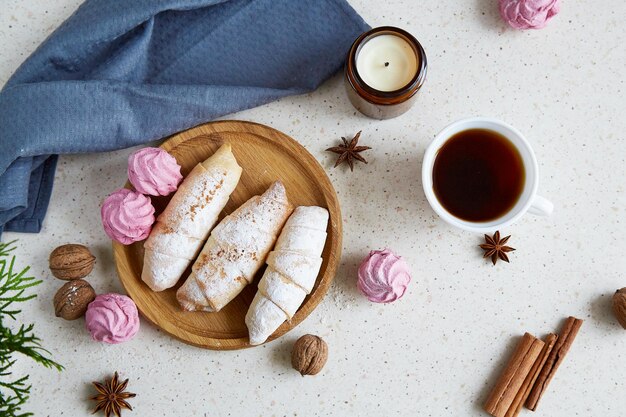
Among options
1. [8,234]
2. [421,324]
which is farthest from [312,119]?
[8,234]

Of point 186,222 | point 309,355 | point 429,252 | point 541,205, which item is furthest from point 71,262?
point 541,205

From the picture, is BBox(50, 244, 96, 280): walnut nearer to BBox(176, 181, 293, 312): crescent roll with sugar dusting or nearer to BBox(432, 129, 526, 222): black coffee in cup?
BBox(176, 181, 293, 312): crescent roll with sugar dusting

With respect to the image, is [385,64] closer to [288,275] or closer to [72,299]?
[288,275]

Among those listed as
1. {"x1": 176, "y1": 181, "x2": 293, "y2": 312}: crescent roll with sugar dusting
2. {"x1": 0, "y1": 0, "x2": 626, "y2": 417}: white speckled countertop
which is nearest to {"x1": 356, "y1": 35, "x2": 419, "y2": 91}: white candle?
{"x1": 0, "y1": 0, "x2": 626, "y2": 417}: white speckled countertop

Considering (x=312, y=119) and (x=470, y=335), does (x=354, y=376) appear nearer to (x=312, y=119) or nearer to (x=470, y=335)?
(x=470, y=335)

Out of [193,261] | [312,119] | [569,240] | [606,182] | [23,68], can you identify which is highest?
[606,182]

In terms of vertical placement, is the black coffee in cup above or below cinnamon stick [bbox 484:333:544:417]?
above
